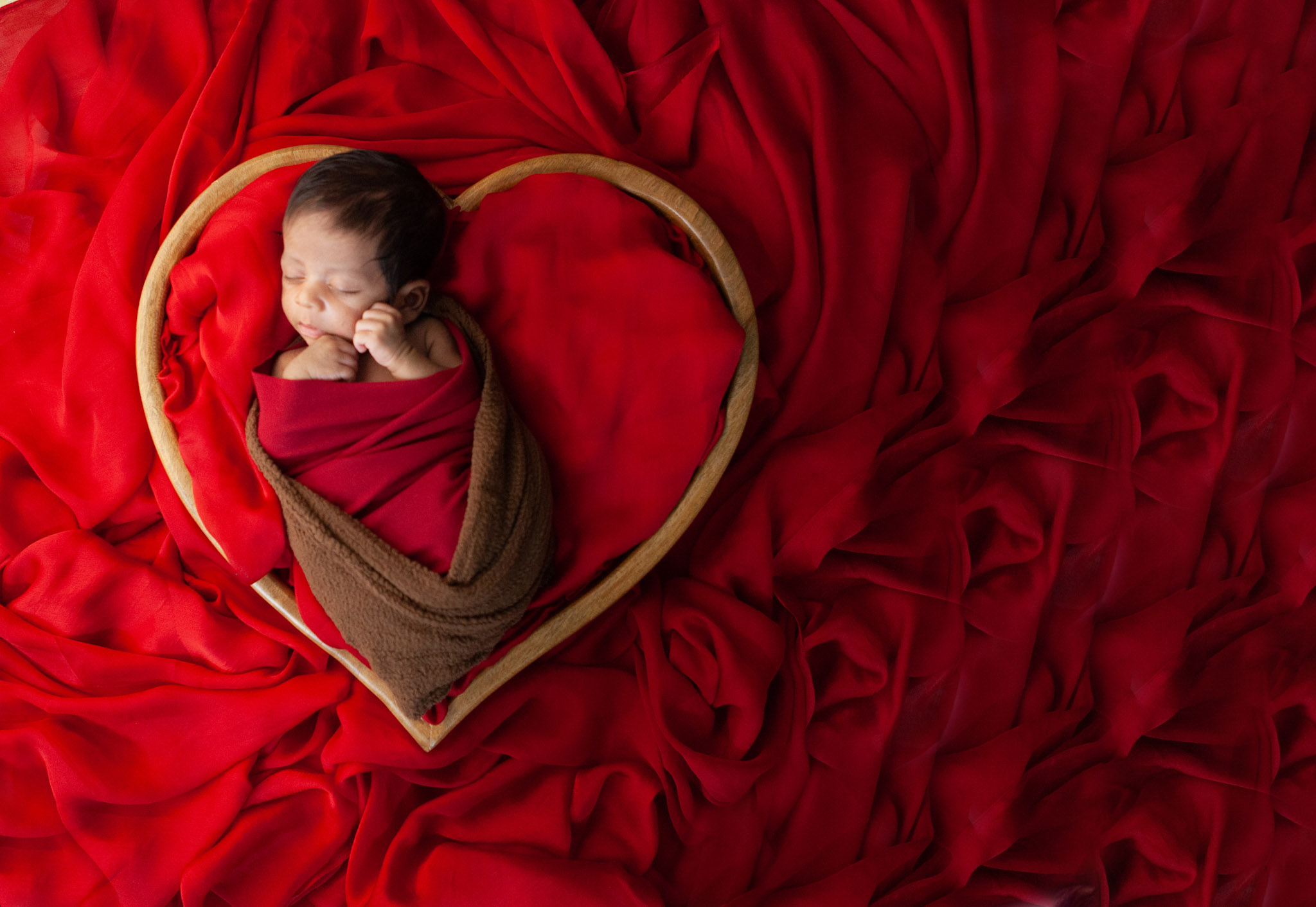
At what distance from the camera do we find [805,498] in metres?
1.05

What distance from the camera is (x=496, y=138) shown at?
3.44 feet

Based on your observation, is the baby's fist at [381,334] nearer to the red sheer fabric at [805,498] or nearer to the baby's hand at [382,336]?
the baby's hand at [382,336]

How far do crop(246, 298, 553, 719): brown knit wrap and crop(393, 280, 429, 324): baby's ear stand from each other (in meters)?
0.11

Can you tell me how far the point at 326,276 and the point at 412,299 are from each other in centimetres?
9

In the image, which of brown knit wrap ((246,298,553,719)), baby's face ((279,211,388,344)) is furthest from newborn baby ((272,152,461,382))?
brown knit wrap ((246,298,553,719))

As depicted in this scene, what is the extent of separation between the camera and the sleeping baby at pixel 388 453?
834 mm

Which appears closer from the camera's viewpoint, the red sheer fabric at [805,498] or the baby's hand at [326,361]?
the baby's hand at [326,361]

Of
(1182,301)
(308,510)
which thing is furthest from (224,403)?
(1182,301)

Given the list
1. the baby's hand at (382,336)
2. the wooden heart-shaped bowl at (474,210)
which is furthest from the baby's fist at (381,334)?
the wooden heart-shaped bowl at (474,210)

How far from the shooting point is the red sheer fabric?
969 millimetres

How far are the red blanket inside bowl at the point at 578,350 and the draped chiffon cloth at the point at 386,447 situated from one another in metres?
0.09

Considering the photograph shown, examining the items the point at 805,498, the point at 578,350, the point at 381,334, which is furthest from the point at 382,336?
the point at 805,498

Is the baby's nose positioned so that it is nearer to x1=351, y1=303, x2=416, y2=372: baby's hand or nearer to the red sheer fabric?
x1=351, y1=303, x2=416, y2=372: baby's hand

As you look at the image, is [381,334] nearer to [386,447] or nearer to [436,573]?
[386,447]
